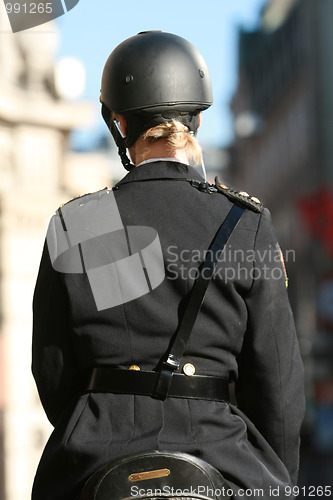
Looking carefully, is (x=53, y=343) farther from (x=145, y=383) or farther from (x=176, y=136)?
(x=176, y=136)

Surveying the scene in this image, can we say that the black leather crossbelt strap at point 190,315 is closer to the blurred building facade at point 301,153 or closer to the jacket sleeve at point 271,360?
the jacket sleeve at point 271,360

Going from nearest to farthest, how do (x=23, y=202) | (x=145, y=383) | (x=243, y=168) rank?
(x=145, y=383)
(x=23, y=202)
(x=243, y=168)

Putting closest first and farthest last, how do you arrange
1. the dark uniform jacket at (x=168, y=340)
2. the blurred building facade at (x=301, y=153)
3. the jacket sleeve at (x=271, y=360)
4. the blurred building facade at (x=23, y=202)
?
1. the dark uniform jacket at (x=168, y=340)
2. the jacket sleeve at (x=271, y=360)
3. the blurred building facade at (x=23, y=202)
4. the blurred building facade at (x=301, y=153)

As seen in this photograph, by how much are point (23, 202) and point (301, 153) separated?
2903 centimetres

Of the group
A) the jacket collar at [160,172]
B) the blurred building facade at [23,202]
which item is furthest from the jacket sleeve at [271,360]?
the blurred building facade at [23,202]

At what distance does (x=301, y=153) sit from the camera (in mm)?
36969

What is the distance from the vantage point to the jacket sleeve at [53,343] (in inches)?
93.2

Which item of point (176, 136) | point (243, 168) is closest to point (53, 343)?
point (176, 136)

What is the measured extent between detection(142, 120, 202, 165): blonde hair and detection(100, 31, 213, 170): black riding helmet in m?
0.03

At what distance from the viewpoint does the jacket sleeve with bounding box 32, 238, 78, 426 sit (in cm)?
237

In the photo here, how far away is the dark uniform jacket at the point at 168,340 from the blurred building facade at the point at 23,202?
6.45 metres

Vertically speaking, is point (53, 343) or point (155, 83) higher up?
point (155, 83)

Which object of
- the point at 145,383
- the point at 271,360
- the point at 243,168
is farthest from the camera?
the point at 243,168

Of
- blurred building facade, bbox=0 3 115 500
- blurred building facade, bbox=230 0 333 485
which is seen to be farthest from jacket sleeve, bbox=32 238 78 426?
blurred building facade, bbox=230 0 333 485
